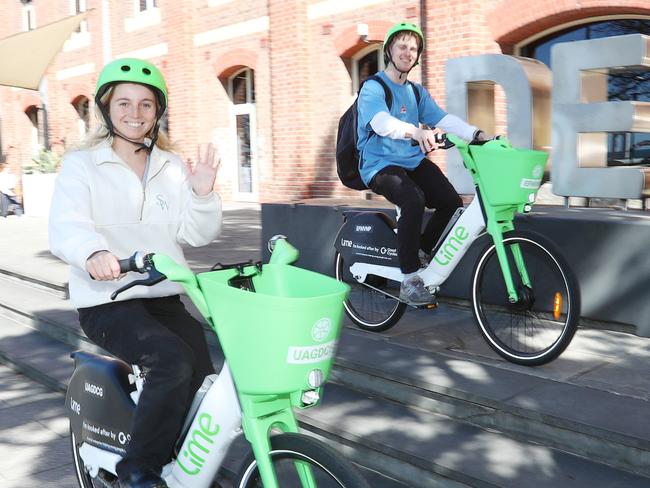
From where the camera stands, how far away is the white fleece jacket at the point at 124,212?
2.51 metres

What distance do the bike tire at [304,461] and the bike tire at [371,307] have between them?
2784 mm

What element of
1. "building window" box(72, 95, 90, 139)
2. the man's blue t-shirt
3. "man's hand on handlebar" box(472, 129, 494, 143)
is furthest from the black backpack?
"building window" box(72, 95, 90, 139)

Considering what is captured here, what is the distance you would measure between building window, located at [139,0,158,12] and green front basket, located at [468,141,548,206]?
1484 centimetres

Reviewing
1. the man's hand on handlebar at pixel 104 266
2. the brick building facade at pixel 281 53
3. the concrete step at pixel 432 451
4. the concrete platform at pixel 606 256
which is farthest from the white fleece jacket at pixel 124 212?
the brick building facade at pixel 281 53

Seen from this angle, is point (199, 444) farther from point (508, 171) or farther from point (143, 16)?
point (143, 16)

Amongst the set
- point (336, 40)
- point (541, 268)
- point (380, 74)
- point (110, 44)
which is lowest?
point (541, 268)

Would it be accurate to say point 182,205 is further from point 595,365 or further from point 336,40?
point 336,40

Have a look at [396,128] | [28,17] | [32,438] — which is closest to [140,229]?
[396,128]

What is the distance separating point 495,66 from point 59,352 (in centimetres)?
420

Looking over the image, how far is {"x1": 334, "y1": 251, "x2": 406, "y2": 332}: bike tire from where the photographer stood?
4816 mm

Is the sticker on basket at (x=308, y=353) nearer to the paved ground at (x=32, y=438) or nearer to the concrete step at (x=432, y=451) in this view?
the concrete step at (x=432, y=451)

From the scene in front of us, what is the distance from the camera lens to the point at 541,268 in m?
3.93

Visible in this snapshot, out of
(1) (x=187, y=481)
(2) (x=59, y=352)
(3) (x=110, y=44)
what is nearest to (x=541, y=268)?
(1) (x=187, y=481)

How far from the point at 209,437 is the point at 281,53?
11.7 meters
